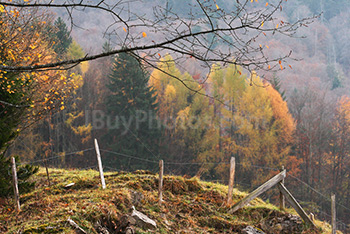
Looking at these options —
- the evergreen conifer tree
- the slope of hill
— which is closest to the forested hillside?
the evergreen conifer tree

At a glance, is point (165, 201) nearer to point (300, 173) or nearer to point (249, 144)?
point (249, 144)

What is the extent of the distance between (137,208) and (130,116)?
22.3 metres

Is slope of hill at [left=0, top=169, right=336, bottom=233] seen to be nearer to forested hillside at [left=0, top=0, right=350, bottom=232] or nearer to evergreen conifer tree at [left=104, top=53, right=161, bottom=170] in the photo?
forested hillside at [left=0, top=0, right=350, bottom=232]

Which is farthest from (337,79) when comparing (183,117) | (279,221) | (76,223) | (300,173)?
(76,223)

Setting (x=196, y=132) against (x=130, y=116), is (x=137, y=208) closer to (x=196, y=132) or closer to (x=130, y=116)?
(x=130, y=116)

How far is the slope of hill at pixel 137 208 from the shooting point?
17.9 ft

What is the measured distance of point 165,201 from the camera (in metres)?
7.38

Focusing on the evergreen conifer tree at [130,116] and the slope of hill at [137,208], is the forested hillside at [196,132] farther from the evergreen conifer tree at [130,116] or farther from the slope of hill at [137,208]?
the slope of hill at [137,208]

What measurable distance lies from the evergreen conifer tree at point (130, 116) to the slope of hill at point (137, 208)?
61.4 ft

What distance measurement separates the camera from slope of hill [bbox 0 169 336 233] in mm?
5449

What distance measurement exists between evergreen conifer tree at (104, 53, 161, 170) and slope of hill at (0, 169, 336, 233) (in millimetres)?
18712

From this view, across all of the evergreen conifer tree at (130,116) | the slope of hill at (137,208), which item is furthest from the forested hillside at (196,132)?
the slope of hill at (137,208)

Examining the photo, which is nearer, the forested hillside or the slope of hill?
the slope of hill

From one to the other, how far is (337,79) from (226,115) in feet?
100.0
